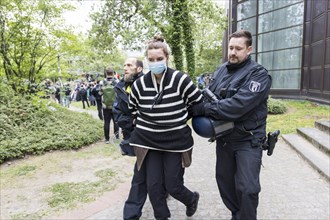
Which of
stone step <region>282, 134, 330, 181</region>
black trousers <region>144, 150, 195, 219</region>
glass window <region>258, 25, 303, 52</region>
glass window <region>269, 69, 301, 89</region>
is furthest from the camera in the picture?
glass window <region>269, 69, 301, 89</region>

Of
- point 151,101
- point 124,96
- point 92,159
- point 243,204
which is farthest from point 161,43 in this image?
point 92,159

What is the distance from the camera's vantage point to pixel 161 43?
8.51 ft

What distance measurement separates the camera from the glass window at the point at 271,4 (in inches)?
534

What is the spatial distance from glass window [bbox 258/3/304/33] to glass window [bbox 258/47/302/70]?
1.27 m

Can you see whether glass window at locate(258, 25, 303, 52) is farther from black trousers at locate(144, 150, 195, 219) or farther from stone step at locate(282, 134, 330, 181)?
black trousers at locate(144, 150, 195, 219)

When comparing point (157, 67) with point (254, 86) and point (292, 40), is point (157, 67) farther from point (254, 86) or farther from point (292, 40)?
point (292, 40)

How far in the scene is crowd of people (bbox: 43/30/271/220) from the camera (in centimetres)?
243

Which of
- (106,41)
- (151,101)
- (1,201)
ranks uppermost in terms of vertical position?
(106,41)

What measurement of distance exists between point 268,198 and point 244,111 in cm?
203

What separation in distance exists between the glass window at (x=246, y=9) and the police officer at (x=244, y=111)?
14130 millimetres

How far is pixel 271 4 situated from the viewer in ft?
46.9

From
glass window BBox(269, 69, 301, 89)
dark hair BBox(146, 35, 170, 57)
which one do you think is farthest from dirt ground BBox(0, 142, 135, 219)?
glass window BBox(269, 69, 301, 89)

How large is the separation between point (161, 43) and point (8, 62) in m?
7.08

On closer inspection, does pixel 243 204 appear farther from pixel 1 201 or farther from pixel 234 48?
pixel 1 201
